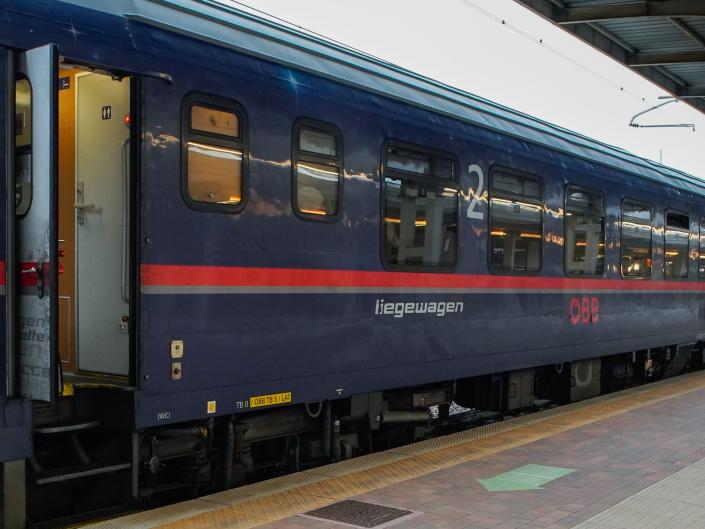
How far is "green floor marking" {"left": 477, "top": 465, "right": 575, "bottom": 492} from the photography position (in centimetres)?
661

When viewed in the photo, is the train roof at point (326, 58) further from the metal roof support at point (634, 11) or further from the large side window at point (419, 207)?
the metal roof support at point (634, 11)

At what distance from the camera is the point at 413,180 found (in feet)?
26.8

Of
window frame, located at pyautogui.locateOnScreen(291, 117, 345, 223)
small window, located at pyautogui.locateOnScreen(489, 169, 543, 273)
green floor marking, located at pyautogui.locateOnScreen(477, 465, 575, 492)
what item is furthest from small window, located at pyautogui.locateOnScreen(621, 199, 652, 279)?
window frame, located at pyautogui.locateOnScreen(291, 117, 345, 223)


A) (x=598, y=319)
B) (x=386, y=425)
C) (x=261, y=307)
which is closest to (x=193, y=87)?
(x=261, y=307)

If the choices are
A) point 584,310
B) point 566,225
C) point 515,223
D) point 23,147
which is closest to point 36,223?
point 23,147

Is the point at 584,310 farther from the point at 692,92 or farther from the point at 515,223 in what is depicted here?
the point at 692,92

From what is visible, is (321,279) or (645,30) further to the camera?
(645,30)

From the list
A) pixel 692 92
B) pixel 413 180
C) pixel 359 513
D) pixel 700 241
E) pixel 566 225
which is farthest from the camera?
pixel 692 92

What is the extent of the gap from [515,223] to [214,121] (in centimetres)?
487

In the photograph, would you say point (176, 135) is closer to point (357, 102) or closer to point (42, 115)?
point (42, 115)

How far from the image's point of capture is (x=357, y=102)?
744cm

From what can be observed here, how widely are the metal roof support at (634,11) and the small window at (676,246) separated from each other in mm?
3525

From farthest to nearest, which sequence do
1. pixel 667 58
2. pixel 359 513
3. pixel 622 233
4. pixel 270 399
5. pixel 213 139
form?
1. pixel 667 58
2. pixel 622 233
3. pixel 270 399
4. pixel 213 139
5. pixel 359 513

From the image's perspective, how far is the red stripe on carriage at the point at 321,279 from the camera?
575 cm
